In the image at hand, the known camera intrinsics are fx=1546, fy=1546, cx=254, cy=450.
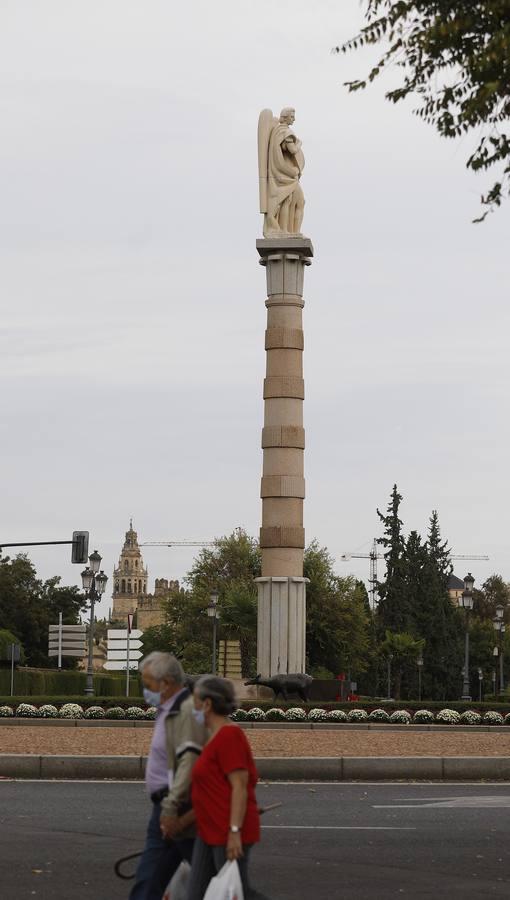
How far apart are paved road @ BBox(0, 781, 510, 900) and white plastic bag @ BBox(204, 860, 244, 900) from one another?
3.35 meters

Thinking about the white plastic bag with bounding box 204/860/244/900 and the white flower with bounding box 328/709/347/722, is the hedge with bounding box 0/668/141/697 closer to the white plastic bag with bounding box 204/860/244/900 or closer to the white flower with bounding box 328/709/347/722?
the white flower with bounding box 328/709/347/722

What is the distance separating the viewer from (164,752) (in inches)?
328

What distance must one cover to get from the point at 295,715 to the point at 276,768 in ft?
51.9

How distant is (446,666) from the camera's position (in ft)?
356

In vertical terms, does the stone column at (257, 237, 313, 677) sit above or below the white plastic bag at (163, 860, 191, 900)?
above

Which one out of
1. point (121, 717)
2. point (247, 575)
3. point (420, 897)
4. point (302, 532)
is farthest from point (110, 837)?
point (247, 575)

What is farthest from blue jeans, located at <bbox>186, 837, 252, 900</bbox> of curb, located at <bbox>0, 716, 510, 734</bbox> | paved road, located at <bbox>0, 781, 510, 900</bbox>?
curb, located at <bbox>0, 716, 510, 734</bbox>

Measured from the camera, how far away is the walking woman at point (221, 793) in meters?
7.58

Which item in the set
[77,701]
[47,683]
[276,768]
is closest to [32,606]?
[47,683]

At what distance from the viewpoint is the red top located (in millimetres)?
7609

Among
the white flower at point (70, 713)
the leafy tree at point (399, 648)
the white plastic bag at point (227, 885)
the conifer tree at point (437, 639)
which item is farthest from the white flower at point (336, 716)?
the conifer tree at point (437, 639)

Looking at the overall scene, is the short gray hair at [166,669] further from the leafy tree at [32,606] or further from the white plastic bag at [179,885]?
the leafy tree at [32,606]

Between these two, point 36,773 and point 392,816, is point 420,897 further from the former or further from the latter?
point 36,773

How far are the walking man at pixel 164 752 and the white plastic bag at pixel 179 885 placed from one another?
69 mm
